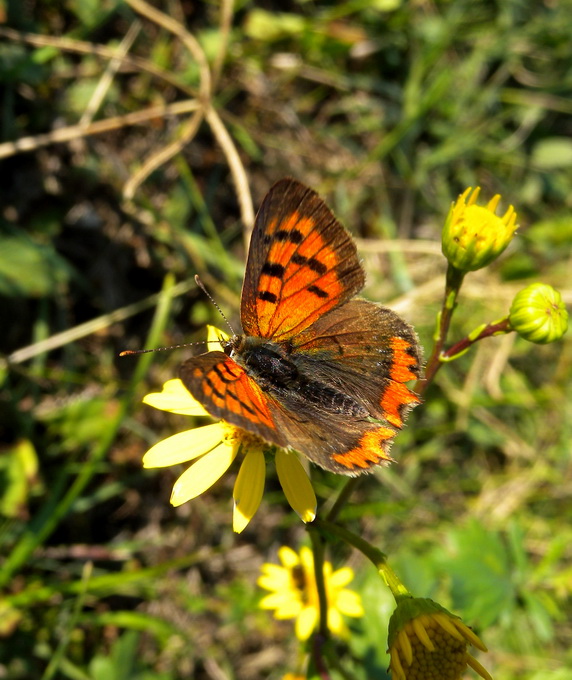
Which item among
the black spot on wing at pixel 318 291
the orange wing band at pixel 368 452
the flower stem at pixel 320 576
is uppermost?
the black spot on wing at pixel 318 291

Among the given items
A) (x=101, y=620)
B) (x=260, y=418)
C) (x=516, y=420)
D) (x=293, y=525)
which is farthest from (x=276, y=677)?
(x=260, y=418)

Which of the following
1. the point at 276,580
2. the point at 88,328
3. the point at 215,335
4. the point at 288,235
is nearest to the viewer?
the point at 288,235

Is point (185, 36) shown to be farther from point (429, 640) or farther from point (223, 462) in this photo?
point (429, 640)

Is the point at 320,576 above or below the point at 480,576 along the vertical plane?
above

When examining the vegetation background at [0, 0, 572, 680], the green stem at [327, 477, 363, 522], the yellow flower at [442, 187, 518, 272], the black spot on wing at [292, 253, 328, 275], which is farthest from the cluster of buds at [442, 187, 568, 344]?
the vegetation background at [0, 0, 572, 680]

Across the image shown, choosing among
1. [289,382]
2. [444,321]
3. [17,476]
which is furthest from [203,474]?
[17,476]

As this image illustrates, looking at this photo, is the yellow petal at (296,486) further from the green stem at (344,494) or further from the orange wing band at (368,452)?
the orange wing band at (368,452)

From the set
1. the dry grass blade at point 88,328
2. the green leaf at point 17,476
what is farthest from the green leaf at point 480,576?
the green leaf at point 17,476
